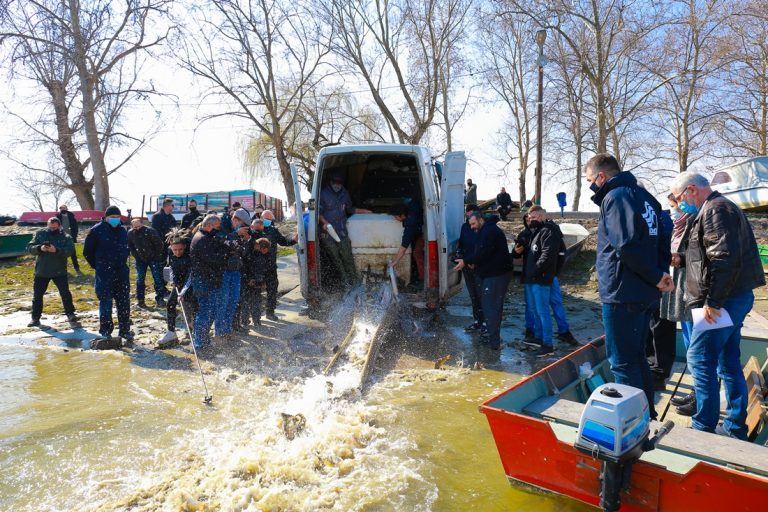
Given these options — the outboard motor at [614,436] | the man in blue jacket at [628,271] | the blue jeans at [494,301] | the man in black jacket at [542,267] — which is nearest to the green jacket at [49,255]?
the blue jeans at [494,301]

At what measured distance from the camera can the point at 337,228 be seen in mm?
7137

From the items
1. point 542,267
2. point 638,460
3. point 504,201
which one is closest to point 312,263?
point 542,267

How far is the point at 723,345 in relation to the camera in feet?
11.4

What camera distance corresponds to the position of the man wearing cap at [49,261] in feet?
25.4

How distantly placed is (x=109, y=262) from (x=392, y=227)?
146 inches

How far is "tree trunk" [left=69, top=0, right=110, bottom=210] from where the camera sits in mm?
16672

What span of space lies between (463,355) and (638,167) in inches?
1140

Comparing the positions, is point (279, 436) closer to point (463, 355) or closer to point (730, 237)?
point (463, 355)

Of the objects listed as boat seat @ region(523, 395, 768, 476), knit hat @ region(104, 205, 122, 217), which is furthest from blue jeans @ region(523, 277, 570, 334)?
knit hat @ region(104, 205, 122, 217)

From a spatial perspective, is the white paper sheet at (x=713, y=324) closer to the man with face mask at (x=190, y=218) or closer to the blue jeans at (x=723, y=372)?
the blue jeans at (x=723, y=372)

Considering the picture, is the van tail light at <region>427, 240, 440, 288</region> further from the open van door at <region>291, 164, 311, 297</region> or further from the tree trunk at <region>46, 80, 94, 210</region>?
the tree trunk at <region>46, 80, 94, 210</region>

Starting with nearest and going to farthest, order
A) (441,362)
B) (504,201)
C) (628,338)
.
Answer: (628,338), (441,362), (504,201)

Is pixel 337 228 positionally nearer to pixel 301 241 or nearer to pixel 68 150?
pixel 301 241

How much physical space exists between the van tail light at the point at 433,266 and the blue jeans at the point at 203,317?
8.76ft
